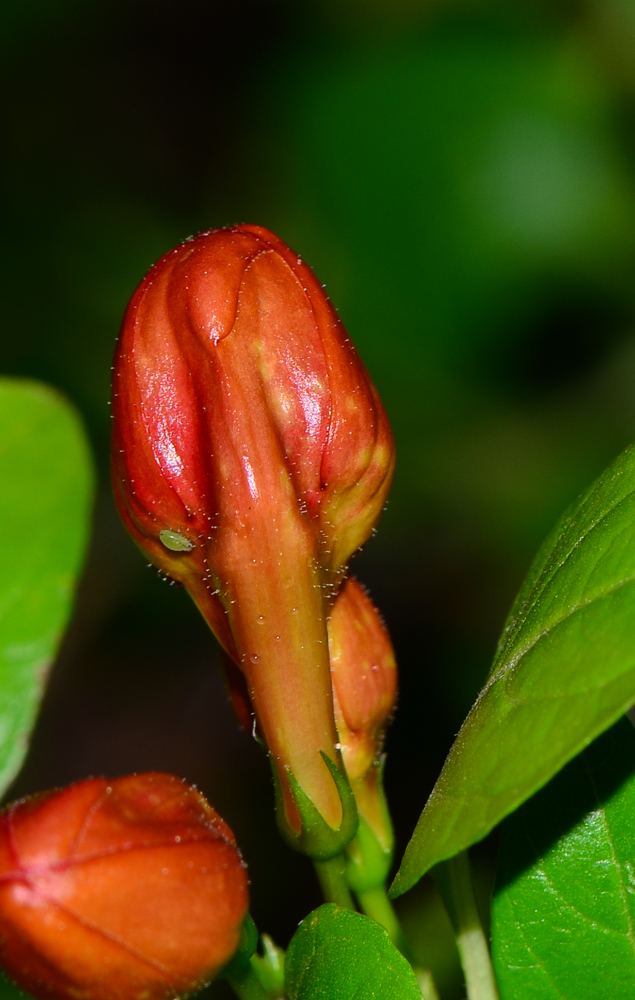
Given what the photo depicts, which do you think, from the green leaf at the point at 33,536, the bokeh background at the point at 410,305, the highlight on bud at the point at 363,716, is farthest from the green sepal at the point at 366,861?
A: the bokeh background at the point at 410,305

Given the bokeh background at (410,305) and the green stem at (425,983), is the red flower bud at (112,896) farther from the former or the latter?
the bokeh background at (410,305)

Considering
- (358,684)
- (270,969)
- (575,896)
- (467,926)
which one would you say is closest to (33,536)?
(358,684)

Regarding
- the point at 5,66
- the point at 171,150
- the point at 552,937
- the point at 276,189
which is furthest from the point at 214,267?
the point at 171,150

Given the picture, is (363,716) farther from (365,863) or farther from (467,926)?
(467,926)

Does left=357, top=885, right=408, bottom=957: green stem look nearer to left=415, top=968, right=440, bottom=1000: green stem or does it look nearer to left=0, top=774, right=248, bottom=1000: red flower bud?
left=415, top=968, right=440, bottom=1000: green stem

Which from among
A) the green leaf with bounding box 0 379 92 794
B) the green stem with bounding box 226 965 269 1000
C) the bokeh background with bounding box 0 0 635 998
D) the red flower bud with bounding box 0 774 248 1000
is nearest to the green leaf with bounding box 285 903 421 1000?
the green stem with bounding box 226 965 269 1000

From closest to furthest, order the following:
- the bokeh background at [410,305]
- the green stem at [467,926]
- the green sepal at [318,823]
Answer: the green sepal at [318,823] → the green stem at [467,926] → the bokeh background at [410,305]

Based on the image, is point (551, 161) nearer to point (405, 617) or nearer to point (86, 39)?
point (405, 617)
